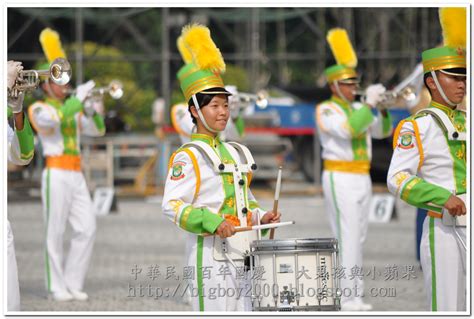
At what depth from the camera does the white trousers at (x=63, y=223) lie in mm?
10984

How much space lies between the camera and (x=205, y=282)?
260 inches

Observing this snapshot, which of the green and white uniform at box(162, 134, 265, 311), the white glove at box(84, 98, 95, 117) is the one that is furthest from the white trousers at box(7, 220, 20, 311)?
the white glove at box(84, 98, 95, 117)

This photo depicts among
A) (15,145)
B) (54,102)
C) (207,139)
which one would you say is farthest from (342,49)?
(15,145)

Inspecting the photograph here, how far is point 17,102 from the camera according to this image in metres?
6.84

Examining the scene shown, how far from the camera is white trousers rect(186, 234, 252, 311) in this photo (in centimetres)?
656

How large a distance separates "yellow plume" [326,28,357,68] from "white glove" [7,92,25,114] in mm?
4433

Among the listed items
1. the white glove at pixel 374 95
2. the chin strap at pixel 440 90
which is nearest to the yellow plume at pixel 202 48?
the chin strap at pixel 440 90

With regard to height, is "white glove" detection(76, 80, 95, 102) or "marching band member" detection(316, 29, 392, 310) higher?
"white glove" detection(76, 80, 95, 102)

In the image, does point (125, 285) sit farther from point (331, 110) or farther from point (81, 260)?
point (331, 110)


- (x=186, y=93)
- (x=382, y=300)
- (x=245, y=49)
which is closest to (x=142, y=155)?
(x=245, y=49)

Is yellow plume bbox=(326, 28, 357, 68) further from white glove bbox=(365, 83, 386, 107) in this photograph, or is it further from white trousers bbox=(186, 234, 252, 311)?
white trousers bbox=(186, 234, 252, 311)

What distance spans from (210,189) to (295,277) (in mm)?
847

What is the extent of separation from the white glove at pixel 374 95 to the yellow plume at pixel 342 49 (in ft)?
2.67

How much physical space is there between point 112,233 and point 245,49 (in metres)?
13.3
